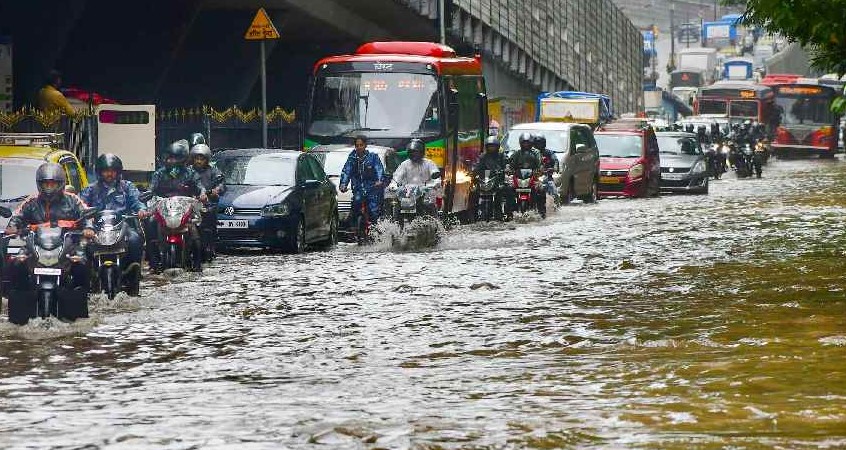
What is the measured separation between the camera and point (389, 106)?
28.0m

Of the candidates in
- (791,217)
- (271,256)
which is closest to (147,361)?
(271,256)

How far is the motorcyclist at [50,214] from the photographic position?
13688 mm

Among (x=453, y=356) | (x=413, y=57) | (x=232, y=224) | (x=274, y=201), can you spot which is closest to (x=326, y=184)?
(x=274, y=201)

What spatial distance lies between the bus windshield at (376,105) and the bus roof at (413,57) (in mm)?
230

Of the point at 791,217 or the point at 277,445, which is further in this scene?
the point at 791,217

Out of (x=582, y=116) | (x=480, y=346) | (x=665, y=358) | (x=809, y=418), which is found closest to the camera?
(x=809, y=418)

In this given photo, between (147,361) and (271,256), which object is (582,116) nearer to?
(271,256)

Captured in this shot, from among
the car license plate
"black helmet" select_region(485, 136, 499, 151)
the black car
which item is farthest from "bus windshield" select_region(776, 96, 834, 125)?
the car license plate

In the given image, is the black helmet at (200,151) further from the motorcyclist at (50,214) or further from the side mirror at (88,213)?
the side mirror at (88,213)

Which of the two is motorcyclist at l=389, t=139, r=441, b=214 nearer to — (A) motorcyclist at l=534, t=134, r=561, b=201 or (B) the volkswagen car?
(A) motorcyclist at l=534, t=134, r=561, b=201

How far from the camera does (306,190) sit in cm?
2231

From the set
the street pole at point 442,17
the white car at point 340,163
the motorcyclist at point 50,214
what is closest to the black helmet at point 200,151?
the white car at point 340,163

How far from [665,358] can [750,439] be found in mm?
3121

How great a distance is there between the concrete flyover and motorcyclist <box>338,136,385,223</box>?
10918 millimetres
